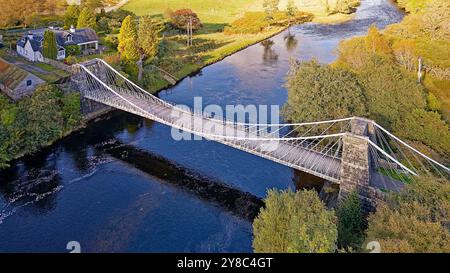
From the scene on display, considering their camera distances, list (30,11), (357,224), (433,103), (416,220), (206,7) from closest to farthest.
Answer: (416,220) → (357,224) → (433,103) → (30,11) → (206,7)

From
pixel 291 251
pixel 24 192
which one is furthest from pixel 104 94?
pixel 291 251

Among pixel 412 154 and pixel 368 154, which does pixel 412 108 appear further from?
pixel 368 154

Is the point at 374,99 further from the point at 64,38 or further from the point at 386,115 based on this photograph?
the point at 64,38

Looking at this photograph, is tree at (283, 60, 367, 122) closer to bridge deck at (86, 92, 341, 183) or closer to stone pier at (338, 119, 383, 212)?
bridge deck at (86, 92, 341, 183)

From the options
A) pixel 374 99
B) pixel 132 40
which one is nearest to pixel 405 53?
pixel 374 99

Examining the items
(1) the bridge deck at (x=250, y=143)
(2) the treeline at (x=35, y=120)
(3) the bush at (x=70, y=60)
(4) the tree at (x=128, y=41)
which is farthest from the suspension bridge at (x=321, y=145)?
(4) the tree at (x=128, y=41)

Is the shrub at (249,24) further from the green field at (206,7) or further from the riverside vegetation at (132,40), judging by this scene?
the green field at (206,7)
